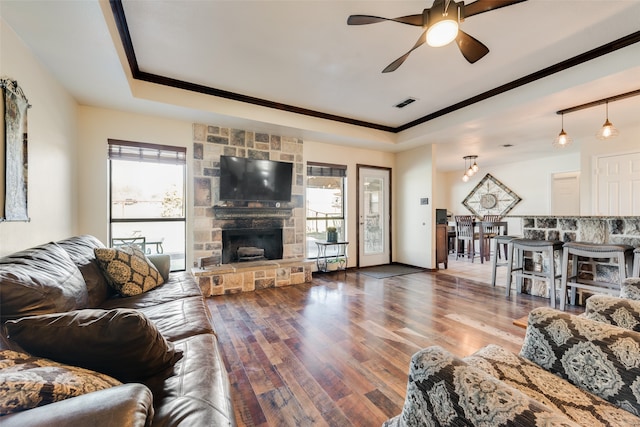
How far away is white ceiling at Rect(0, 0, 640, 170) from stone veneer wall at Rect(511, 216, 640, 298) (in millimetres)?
1435

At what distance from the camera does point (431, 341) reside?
2.30 metres

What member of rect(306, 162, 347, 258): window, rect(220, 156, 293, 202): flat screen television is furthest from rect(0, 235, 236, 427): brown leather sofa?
rect(306, 162, 347, 258): window

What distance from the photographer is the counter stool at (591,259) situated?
2.68m

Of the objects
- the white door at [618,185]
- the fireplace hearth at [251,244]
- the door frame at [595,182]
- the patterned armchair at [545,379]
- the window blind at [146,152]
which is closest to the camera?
the patterned armchair at [545,379]

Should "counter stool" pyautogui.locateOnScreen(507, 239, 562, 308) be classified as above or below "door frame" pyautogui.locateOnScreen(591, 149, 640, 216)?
below

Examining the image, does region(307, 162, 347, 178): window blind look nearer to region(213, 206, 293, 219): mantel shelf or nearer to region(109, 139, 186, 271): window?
region(213, 206, 293, 219): mantel shelf

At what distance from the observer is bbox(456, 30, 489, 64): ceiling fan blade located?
1982 millimetres

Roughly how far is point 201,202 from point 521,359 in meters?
3.88

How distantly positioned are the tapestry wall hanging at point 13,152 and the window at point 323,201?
11.7ft

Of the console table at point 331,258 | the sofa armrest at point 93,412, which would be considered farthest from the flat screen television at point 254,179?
the sofa armrest at point 93,412

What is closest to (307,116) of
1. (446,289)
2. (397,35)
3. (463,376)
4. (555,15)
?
(397,35)

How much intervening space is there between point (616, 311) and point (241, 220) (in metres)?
3.99

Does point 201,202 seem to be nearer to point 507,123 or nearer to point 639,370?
point 639,370

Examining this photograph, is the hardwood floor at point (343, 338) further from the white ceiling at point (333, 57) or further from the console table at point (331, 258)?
the white ceiling at point (333, 57)
